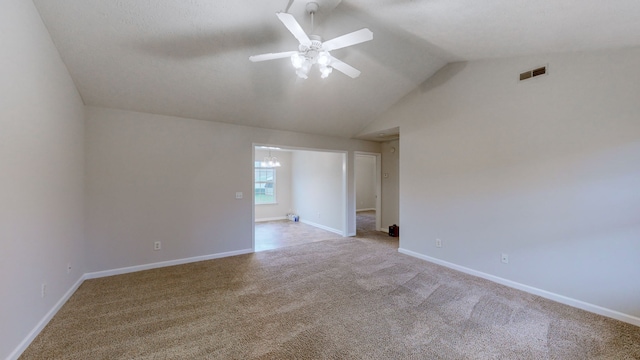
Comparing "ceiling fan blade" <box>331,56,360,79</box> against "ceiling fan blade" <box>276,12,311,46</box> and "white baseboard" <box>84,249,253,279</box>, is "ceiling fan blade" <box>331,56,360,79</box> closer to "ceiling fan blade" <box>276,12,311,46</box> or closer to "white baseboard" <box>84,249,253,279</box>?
"ceiling fan blade" <box>276,12,311,46</box>

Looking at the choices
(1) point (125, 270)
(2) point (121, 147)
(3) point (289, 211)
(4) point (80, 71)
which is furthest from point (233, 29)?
(3) point (289, 211)

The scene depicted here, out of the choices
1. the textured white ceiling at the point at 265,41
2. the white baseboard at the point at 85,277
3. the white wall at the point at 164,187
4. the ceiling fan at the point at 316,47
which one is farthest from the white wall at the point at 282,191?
the ceiling fan at the point at 316,47

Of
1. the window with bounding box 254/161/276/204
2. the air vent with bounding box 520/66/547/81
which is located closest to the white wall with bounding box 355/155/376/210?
the window with bounding box 254/161/276/204

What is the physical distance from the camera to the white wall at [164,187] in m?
3.56

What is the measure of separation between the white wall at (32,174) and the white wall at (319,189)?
188 inches

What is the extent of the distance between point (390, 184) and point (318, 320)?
4552 mm

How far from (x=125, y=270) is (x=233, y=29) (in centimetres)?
370

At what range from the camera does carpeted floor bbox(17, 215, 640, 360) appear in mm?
2047

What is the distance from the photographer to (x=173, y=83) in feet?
10.9

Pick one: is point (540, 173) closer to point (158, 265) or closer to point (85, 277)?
point (158, 265)

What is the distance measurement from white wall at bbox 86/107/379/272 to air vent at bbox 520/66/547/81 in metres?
4.01

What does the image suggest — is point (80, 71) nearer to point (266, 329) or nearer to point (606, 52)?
point (266, 329)

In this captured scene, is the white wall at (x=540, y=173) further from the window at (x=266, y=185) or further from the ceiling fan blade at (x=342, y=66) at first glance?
the window at (x=266, y=185)

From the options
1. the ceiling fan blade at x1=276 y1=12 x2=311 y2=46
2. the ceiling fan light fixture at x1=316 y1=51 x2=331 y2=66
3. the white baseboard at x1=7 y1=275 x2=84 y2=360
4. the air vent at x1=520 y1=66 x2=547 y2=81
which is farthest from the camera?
the air vent at x1=520 y1=66 x2=547 y2=81
